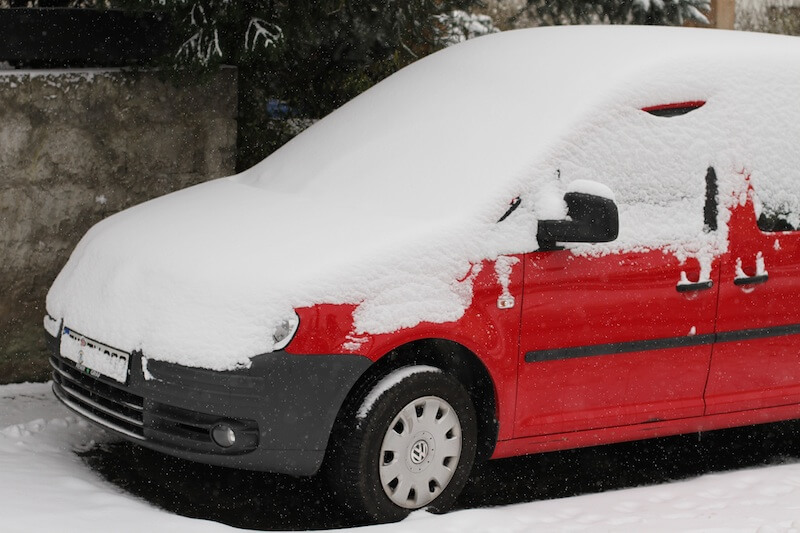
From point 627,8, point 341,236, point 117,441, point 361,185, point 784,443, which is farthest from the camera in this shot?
point 627,8

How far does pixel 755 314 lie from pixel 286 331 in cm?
218

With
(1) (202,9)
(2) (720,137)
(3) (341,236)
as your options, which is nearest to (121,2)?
(1) (202,9)

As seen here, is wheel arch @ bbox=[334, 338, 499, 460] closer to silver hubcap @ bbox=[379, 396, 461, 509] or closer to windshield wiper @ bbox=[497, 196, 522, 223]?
silver hubcap @ bbox=[379, 396, 461, 509]

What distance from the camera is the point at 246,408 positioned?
5.47m

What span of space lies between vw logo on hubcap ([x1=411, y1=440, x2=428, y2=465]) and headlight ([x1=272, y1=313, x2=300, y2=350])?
0.68 meters

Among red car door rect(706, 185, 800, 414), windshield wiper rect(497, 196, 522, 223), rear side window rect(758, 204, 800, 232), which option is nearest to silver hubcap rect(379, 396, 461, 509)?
windshield wiper rect(497, 196, 522, 223)

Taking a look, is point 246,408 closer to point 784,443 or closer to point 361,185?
point 361,185

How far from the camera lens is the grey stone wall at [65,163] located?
7.77m

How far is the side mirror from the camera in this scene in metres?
5.80

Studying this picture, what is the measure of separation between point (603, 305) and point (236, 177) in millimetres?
2024

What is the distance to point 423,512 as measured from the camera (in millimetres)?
5785

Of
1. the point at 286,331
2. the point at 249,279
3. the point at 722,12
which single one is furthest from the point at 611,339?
the point at 722,12

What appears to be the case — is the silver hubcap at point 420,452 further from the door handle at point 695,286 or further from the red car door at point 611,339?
the door handle at point 695,286

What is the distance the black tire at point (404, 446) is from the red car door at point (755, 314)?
1249mm
